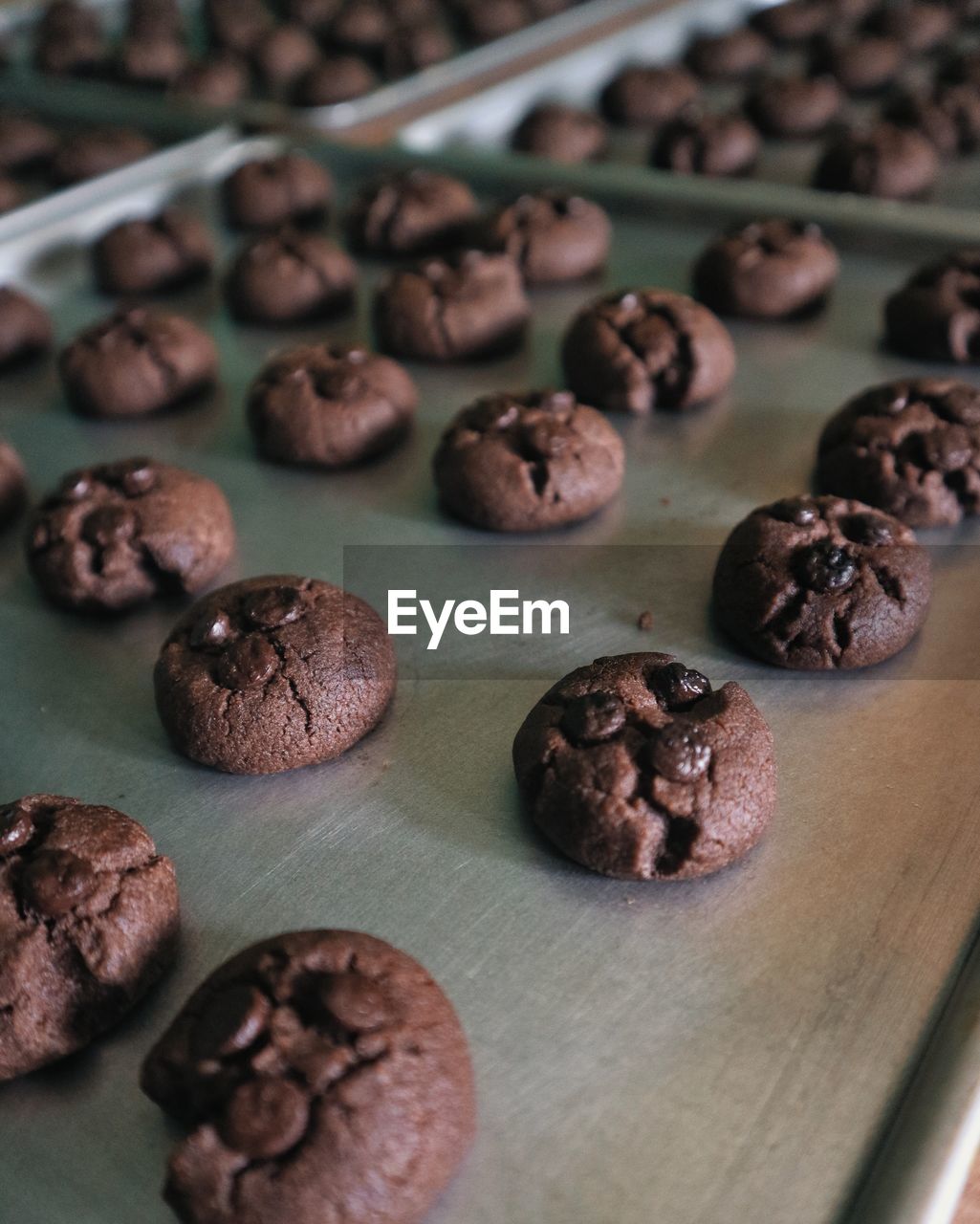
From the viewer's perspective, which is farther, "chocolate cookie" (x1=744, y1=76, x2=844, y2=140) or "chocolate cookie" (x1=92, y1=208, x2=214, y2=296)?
"chocolate cookie" (x1=744, y1=76, x2=844, y2=140)

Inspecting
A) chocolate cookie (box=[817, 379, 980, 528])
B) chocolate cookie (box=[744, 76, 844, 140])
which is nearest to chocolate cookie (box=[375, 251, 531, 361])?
chocolate cookie (box=[817, 379, 980, 528])

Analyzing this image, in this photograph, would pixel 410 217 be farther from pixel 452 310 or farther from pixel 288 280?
pixel 452 310

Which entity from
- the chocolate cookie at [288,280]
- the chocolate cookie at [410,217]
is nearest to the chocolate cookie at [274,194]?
the chocolate cookie at [410,217]

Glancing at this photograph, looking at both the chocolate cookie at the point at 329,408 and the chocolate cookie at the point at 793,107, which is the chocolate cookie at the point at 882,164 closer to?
the chocolate cookie at the point at 793,107

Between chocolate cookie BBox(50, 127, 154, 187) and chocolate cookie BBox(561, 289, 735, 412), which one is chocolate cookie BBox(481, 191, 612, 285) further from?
chocolate cookie BBox(50, 127, 154, 187)

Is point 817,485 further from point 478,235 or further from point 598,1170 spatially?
point 598,1170

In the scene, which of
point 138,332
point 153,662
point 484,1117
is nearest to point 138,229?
point 138,332
